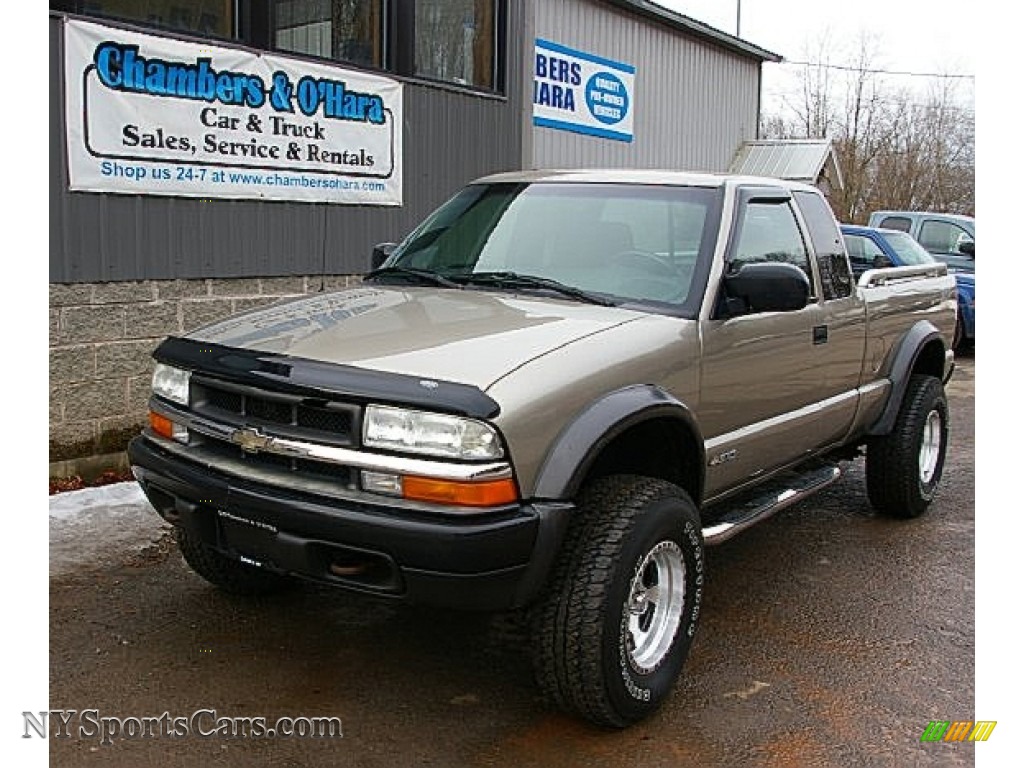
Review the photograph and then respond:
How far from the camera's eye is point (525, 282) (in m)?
4.48

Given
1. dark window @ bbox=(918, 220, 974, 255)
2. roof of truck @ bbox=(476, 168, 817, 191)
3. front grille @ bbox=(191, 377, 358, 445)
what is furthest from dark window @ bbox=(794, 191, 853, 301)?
dark window @ bbox=(918, 220, 974, 255)

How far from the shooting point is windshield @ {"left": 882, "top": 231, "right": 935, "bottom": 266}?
1283 cm

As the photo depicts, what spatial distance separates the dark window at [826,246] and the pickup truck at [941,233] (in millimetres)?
10404

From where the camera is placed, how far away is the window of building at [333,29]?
7953 mm

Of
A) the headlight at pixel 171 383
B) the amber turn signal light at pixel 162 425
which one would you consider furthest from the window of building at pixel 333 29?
the amber turn signal light at pixel 162 425

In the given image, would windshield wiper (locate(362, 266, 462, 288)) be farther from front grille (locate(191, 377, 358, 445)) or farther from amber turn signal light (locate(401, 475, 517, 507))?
amber turn signal light (locate(401, 475, 517, 507))

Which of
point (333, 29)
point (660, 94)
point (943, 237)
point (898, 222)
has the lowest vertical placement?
point (943, 237)

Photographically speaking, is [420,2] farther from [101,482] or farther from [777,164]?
[777,164]

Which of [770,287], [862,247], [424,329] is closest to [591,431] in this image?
[424,329]

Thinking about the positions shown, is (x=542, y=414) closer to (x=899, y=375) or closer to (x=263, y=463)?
(x=263, y=463)

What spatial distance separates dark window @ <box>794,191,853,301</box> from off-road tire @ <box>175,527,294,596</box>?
305cm

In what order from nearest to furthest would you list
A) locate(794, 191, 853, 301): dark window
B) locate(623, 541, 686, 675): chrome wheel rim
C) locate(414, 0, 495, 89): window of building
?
locate(623, 541, 686, 675): chrome wheel rim, locate(794, 191, 853, 301): dark window, locate(414, 0, 495, 89): window of building

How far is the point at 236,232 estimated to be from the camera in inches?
301

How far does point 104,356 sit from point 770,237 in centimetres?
427
